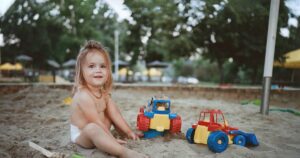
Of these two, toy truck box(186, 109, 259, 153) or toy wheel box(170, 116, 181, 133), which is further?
toy wheel box(170, 116, 181, 133)

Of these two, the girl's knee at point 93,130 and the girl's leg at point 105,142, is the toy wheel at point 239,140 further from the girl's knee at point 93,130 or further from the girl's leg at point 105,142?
the girl's knee at point 93,130

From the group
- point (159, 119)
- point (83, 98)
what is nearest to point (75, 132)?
point (83, 98)

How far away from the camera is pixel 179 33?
11.2 metres

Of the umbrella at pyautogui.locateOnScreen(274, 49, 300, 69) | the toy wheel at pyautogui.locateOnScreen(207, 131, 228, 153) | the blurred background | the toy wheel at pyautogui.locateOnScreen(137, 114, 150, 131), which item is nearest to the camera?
the toy wheel at pyautogui.locateOnScreen(207, 131, 228, 153)

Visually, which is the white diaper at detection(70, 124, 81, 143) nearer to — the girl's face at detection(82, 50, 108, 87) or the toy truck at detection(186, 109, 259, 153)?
the girl's face at detection(82, 50, 108, 87)

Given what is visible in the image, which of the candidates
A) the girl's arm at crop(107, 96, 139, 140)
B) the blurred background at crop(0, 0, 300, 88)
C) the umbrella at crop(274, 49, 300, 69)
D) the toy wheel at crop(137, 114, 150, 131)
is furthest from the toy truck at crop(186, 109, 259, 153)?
the umbrella at crop(274, 49, 300, 69)

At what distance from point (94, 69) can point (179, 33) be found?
948 cm

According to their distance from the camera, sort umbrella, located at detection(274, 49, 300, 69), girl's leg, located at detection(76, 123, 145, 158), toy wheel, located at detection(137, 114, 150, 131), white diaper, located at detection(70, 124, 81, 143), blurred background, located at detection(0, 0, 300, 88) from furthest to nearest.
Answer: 1. umbrella, located at detection(274, 49, 300, 69)
2. blurred background, located at detection(0, 0, 300, 88)
3. toy wheel, located at detection(137, 114, 150, 131)
4. white diaper, located at detection(70, 124, 81, 143)
5. girl's leg, located at detection(76, 123, 145, 158)

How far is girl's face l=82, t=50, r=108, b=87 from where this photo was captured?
211 centimetres

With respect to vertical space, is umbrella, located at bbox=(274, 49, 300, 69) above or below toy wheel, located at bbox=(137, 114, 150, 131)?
above

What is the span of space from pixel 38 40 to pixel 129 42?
11.0m

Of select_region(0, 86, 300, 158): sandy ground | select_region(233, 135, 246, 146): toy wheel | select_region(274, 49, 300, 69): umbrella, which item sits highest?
select_region(274, 49, 300, 69): umbrella

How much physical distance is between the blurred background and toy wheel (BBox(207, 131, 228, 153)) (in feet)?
6.10

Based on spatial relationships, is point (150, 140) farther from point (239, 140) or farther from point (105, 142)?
point (239, 140)
